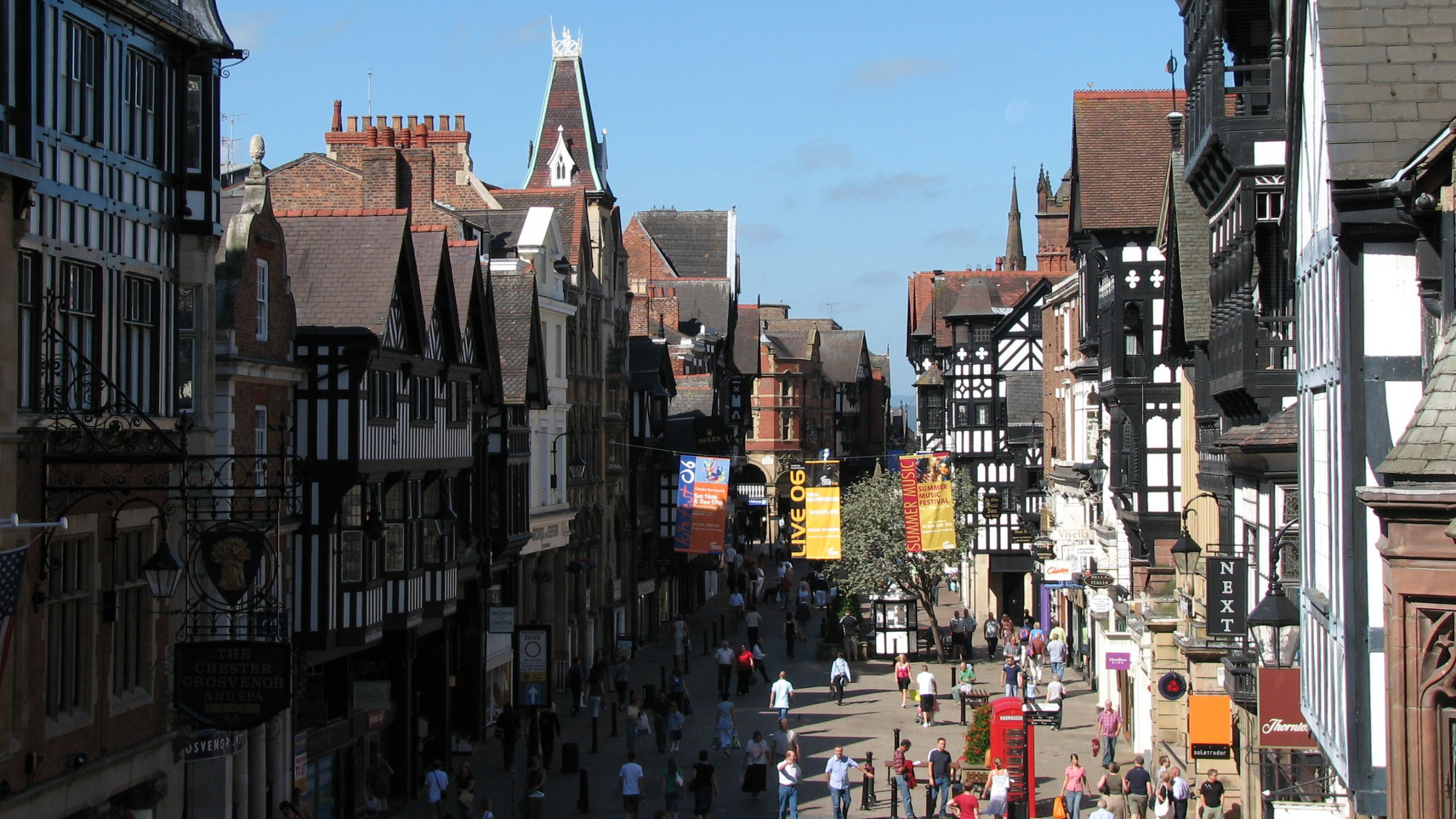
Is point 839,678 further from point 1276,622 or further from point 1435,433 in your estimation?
point 1435,433

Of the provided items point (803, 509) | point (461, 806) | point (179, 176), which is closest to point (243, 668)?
point (179, 176)

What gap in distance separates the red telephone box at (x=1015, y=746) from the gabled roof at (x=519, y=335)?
13726 millimetres

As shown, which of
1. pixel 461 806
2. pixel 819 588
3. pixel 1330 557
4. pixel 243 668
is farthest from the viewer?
pixel 819 588

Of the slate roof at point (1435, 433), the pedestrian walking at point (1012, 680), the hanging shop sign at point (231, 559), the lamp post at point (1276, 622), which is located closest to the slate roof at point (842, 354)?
the pedestrian walking at point (1012, 680)

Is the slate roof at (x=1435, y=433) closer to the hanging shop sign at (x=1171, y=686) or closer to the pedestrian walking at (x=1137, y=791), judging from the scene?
the pedestrian walking at (x=1137, y=791)

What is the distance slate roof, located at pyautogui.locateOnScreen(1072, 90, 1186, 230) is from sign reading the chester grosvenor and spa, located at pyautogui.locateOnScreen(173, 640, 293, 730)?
70.5ft

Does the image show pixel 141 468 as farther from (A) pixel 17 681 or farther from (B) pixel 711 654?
(B) pixel 711 654

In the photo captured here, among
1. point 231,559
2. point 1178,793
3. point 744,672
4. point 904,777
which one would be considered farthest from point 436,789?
point 744,672

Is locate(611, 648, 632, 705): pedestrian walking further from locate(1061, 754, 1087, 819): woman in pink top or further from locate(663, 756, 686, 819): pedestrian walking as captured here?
locate(1061, 754, 1087, 819): woman in pink top

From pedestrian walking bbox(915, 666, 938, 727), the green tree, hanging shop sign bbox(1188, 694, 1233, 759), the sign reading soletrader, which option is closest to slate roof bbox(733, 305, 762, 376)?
the green tree

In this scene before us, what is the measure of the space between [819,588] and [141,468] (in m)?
47.1

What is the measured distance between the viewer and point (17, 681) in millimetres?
15164

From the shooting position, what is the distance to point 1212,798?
23656 mm

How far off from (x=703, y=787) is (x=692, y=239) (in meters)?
68.7
